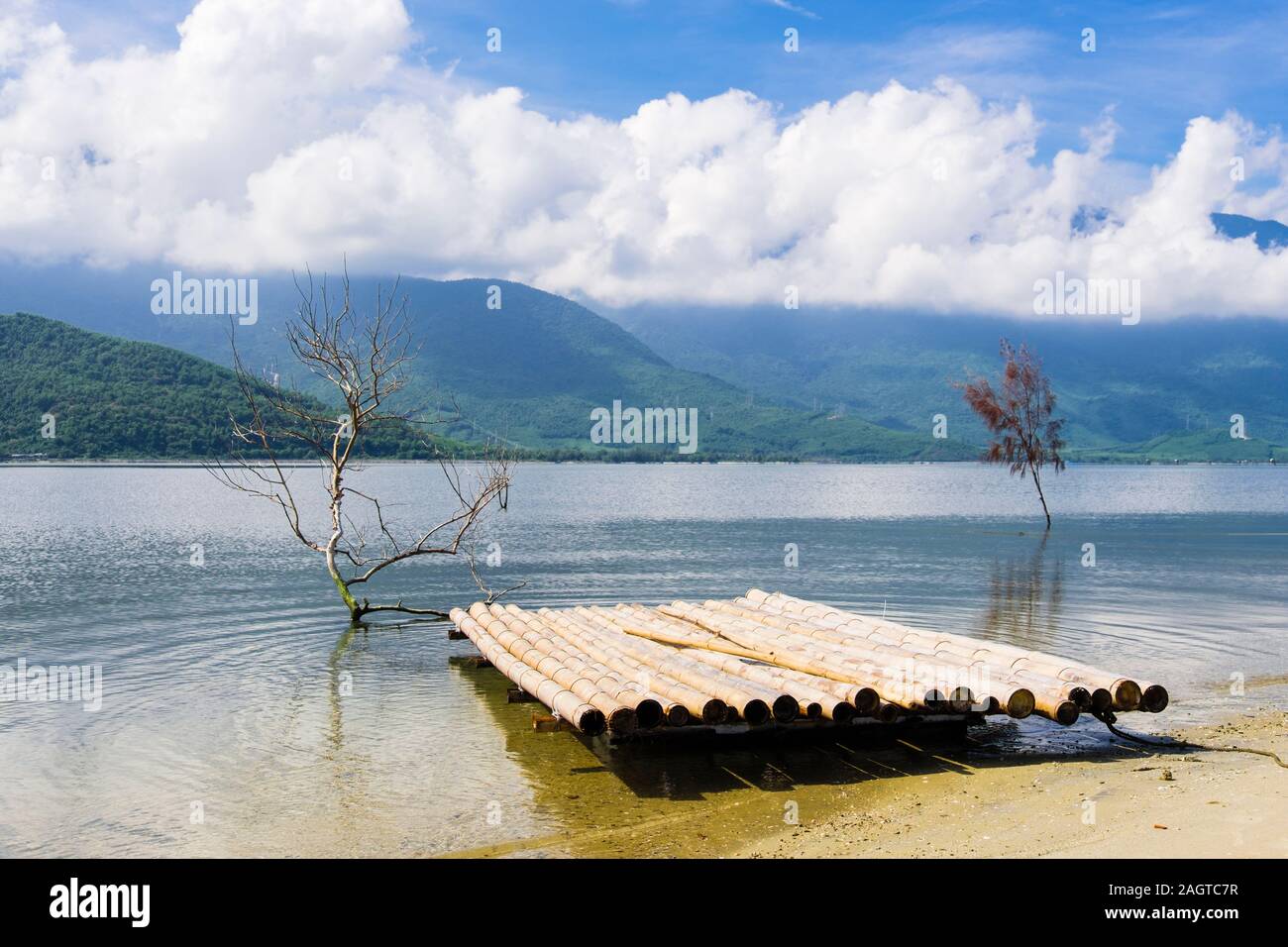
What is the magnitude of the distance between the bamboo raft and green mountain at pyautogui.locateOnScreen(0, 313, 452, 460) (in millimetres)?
137081

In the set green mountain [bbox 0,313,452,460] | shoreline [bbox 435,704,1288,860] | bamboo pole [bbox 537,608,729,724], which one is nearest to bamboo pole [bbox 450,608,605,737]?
shoreline [bbox 435,704,1288,860]

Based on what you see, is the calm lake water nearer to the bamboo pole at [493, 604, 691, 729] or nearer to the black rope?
the black rope

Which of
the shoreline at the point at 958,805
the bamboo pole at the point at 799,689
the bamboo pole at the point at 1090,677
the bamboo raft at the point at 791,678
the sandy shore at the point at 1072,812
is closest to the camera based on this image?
the sandy shore at the point at 1072,812

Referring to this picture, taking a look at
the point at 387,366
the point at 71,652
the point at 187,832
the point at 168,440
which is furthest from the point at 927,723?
the point at 168,440

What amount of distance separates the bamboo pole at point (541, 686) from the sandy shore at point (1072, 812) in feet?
10.8

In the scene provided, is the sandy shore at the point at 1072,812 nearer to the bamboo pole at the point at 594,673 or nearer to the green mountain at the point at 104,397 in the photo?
the bamboo pole at the point at 594,673

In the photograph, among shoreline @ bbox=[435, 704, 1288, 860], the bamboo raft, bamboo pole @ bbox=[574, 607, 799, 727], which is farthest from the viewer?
the bamboo raft

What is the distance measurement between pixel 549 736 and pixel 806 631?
6161mm

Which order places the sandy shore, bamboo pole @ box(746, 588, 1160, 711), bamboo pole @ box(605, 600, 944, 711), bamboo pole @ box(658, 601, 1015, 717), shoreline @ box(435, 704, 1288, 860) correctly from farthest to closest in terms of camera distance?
bamboo pole @ box(605, 600, 944, 711), bamboo pole @ box(746, 588, 1160, 711), bamboo pole @ box(658, 601, 1015, 717), shoreline @ box(435, 704, 1288, 860), the sandy shore

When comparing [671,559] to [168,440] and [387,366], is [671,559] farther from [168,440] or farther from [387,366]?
[168,440]

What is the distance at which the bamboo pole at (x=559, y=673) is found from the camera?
1428 cm

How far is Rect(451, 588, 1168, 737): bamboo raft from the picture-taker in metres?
14.6

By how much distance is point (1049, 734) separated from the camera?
54.3 ft

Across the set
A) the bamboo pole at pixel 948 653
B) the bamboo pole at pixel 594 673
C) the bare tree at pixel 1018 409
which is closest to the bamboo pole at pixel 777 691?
the bamboo pole at pixel 594 673
